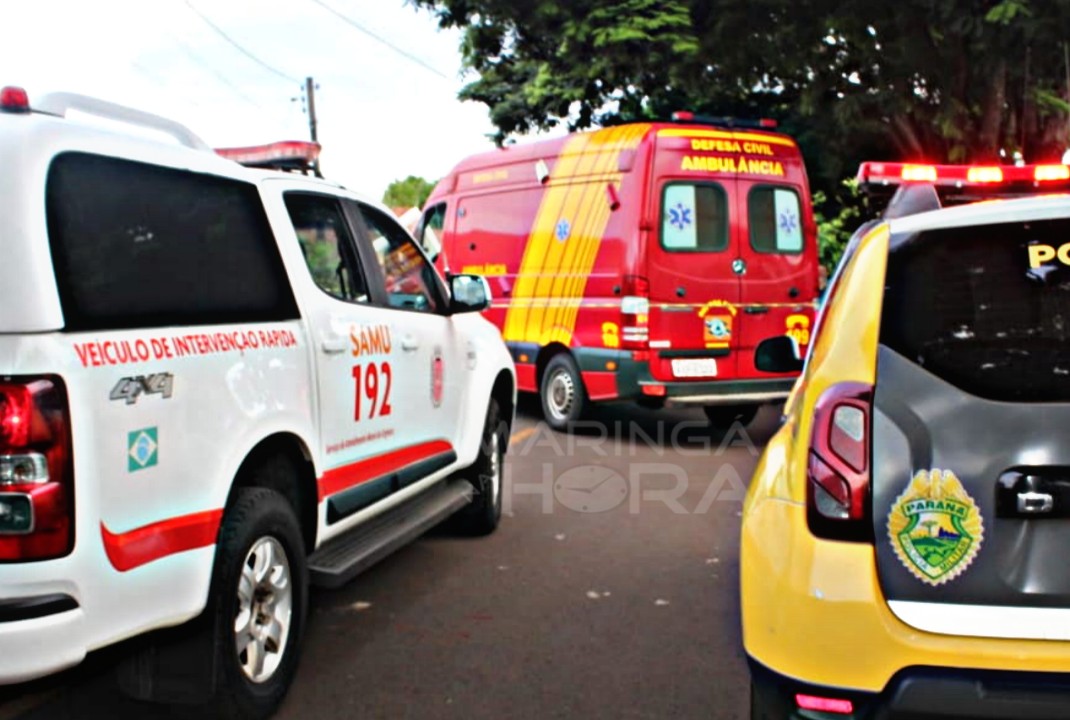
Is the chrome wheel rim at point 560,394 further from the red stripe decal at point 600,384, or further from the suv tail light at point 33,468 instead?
the suv tail light at point 33,468

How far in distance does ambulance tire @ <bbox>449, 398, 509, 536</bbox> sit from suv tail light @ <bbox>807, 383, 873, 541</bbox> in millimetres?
3307

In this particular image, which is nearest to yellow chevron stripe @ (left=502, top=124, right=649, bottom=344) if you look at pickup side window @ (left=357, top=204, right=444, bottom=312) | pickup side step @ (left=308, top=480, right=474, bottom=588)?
pickup side window @ (left=357, top=204, right=444, bottom=312)

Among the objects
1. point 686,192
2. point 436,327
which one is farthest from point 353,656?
point 686,192

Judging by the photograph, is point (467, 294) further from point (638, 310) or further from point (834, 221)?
point (834, 221)

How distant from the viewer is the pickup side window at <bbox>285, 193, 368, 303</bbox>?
4066mm

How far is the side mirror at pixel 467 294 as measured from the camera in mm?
5387

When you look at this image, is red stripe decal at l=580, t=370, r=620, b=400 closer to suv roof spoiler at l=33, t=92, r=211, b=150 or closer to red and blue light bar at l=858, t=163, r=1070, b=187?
red and blue light bar at l=858, t=163, r=1070, b=187

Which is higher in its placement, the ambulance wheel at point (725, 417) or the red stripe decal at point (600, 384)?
the red stripe decal at point (600, 384)

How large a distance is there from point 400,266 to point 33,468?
8.86ft

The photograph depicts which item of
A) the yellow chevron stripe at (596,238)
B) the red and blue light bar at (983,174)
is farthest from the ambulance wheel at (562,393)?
the red and blue light bar at (983,174)

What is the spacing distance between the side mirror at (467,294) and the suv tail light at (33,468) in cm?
296

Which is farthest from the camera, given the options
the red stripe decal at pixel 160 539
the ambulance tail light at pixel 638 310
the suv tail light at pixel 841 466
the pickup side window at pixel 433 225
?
the pickup side window at pixel 433 225

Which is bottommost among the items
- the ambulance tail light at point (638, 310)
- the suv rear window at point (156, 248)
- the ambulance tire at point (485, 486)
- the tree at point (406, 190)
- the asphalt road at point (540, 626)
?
the asphalt road at point (540, 626)

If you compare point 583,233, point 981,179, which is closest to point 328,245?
point 981,179
